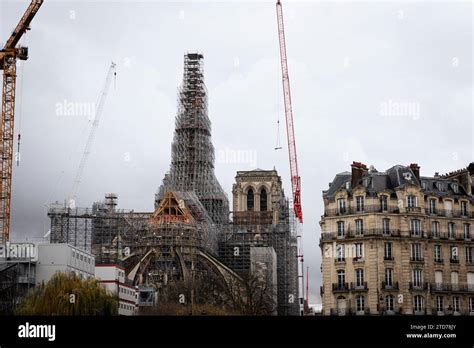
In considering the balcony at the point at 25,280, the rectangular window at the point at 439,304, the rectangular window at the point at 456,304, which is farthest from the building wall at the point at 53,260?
the rectangular window at the point at 456,304

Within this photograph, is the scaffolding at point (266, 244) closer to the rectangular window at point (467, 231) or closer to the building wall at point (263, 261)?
the building wall at point (263, 261)

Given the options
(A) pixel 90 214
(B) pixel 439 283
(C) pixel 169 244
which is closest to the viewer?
(B) pixel 439 283

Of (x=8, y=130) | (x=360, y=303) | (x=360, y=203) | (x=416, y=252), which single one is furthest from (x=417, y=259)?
(x=8, y=130)

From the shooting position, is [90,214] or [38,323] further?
[90,214]

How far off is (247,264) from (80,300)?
77941mm

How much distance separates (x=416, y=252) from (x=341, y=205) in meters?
8.81

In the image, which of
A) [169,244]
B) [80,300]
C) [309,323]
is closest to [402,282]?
[80,300]

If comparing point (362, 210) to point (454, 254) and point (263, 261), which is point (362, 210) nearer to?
point (454, 254)

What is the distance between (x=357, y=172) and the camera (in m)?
95.9

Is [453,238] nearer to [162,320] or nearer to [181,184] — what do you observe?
[162,320]

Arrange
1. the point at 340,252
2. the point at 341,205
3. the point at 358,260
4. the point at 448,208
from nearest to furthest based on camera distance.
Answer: the point at 358,260 < the point at 340,252 < the point at 341,205 < the point at 448,208

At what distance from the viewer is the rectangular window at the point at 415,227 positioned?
91750 millimetres

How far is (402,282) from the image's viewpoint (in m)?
89.2

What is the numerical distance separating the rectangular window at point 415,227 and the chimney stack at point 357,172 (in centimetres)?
706
